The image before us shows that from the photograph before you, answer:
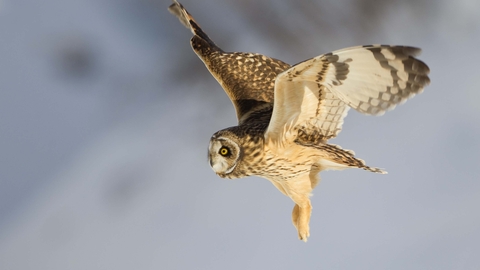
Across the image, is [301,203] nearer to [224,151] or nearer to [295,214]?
[295,214]

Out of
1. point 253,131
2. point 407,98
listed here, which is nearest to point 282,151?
point 253,131

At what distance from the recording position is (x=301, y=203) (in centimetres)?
186

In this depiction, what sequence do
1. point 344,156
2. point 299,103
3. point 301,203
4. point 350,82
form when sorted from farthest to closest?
point 301,203 < point 344,156 < point 299,103 < point 350,82

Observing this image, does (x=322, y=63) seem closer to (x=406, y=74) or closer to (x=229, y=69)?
(x=406, y=74)

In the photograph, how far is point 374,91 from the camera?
4.38 feet

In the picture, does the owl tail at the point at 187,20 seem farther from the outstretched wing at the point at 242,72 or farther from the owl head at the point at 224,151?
the owl head at the point at 224,151

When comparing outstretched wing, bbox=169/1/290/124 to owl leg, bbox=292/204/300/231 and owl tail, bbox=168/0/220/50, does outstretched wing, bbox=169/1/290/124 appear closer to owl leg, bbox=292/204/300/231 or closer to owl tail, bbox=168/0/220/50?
owl tail, bbox=168/0/220/50

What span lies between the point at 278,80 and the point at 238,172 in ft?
1.00

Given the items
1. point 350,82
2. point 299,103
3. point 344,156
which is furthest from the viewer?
point 344,156

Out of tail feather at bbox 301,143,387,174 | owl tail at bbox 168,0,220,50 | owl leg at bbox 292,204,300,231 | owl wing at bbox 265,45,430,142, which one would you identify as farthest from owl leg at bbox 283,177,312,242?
owl tail at bbox 168,0,220,50

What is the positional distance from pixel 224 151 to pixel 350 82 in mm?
372

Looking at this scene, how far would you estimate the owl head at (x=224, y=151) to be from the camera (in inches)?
59.2

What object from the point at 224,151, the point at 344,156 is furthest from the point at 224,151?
the point at 344,156

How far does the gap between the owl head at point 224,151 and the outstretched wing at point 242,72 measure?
31cm
